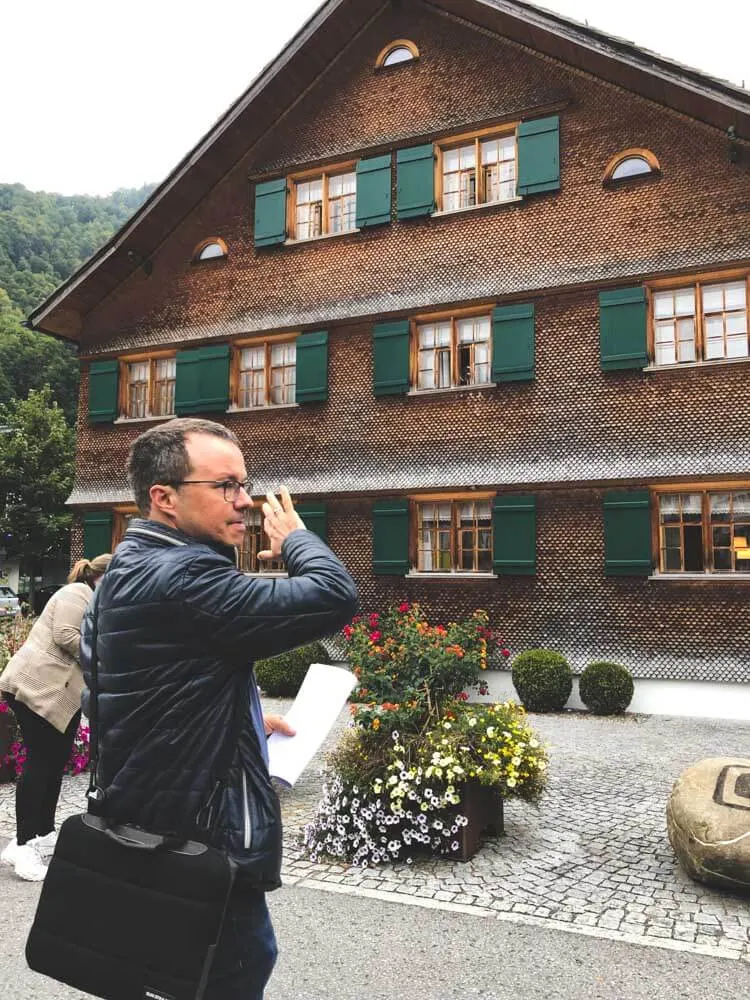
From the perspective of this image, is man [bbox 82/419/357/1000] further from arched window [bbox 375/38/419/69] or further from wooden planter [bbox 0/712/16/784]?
arched window [bbox 375/38/419/69]

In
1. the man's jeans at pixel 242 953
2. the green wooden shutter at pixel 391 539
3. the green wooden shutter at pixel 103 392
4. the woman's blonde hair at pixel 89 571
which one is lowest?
the man's jeans at pixel 242 953

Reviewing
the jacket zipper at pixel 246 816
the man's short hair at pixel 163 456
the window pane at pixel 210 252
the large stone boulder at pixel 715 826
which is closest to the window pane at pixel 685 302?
the window pane at pixel 210 252

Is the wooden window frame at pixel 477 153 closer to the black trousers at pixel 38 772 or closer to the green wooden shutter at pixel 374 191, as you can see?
the green wooden shutter at pixel 374 191

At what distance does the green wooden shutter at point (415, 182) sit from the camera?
50.5 feet

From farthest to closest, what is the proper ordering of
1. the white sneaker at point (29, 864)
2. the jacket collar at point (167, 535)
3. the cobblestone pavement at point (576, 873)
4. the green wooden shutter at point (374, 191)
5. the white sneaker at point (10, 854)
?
the green wooden shutter at point (374, 191) → the white sneaker at point (10, 854) → the white sneaker at point (29, 864) → the cobblestone pavement at point (576, 873) → the jacket collar at point (167, 535)

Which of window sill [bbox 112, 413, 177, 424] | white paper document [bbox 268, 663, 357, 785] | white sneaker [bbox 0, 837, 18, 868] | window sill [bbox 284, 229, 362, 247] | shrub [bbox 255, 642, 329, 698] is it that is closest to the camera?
white paper document [bbox 268, 663, 357, 785]

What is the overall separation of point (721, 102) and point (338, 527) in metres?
9.16

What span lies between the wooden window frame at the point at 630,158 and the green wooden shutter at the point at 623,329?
1870mm

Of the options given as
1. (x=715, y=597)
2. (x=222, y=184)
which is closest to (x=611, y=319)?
(x=715, y=597)

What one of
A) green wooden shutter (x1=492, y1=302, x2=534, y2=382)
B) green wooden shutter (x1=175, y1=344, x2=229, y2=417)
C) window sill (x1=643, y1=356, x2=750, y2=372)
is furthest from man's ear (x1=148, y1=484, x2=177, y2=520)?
green wooden shutter (x1=175, y1=344, x2=229, y2=417)

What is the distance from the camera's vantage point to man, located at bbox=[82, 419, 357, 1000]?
1907mm

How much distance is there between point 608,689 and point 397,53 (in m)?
12.2

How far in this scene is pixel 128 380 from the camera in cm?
1841

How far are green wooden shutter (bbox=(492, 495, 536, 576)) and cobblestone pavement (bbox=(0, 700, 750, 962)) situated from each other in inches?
226
